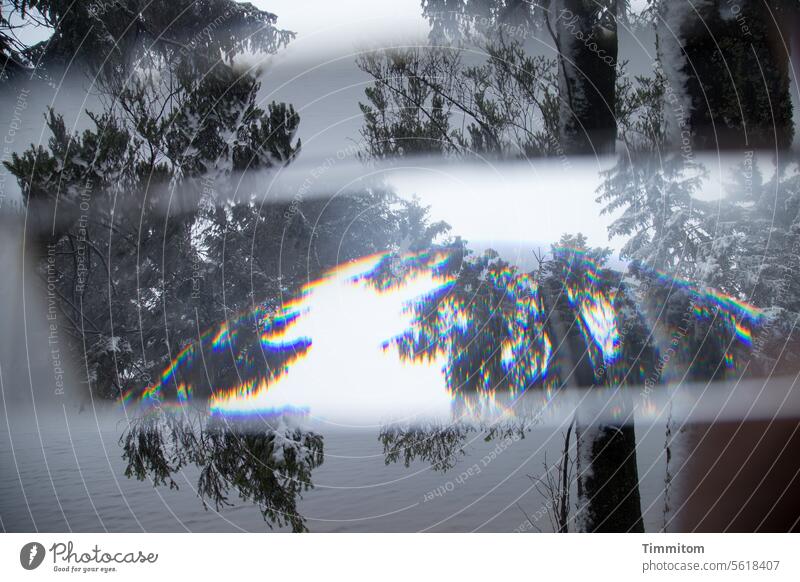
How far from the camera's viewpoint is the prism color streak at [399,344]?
2023mm

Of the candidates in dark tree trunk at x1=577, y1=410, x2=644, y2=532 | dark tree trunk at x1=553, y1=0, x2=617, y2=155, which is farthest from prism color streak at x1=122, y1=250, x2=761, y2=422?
dark tree trunk at x1=553, y1=0, x2=617, y2=155

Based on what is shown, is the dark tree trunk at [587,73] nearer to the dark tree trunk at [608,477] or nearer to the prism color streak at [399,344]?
the prism color streak at [399,344]

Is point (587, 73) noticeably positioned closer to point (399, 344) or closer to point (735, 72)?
point (735, 72)

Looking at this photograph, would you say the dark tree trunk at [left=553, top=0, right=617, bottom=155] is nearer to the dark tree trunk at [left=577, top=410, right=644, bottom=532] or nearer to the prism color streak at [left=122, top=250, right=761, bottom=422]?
the prism color streak at [left=122, top=250, right=761, bottom=422]

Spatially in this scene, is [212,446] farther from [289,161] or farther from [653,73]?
[653,73]

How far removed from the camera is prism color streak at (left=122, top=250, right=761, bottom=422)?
202 cm

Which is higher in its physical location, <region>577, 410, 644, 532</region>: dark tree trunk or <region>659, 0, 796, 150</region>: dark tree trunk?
<region>659, 0, 796, 150</region>: dark tree trunk

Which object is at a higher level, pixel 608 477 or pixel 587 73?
pixel 587 73

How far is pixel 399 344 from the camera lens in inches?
80.5

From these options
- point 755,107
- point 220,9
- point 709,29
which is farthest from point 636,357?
point 220,9
